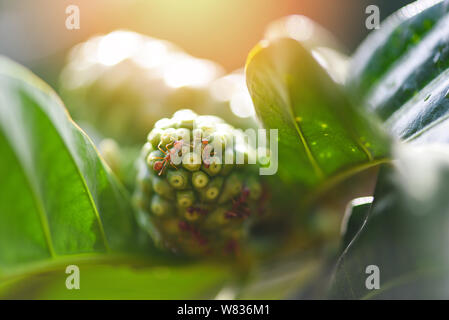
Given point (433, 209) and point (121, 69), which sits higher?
point (121, 69)

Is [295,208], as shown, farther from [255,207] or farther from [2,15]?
[2,15]

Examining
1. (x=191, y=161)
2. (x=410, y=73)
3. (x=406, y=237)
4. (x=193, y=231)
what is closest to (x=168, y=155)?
(x=191, y=161)

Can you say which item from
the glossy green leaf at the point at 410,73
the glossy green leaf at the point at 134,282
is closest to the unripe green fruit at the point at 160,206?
the glossy green leaf at the point at 134,282

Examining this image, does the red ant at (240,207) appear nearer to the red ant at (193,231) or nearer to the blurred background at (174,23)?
the red ant at (193,231)

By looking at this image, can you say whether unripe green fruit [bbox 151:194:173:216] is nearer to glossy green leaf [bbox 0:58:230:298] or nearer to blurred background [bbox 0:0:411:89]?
glossy green leaf [bbox 0:58:230:298]

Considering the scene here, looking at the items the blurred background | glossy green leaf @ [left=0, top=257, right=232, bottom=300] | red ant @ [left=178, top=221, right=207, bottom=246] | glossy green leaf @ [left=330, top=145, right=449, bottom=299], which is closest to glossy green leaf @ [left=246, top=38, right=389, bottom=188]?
glossy green leaf @ [left=330, top=145, right=449, bottom=299]
